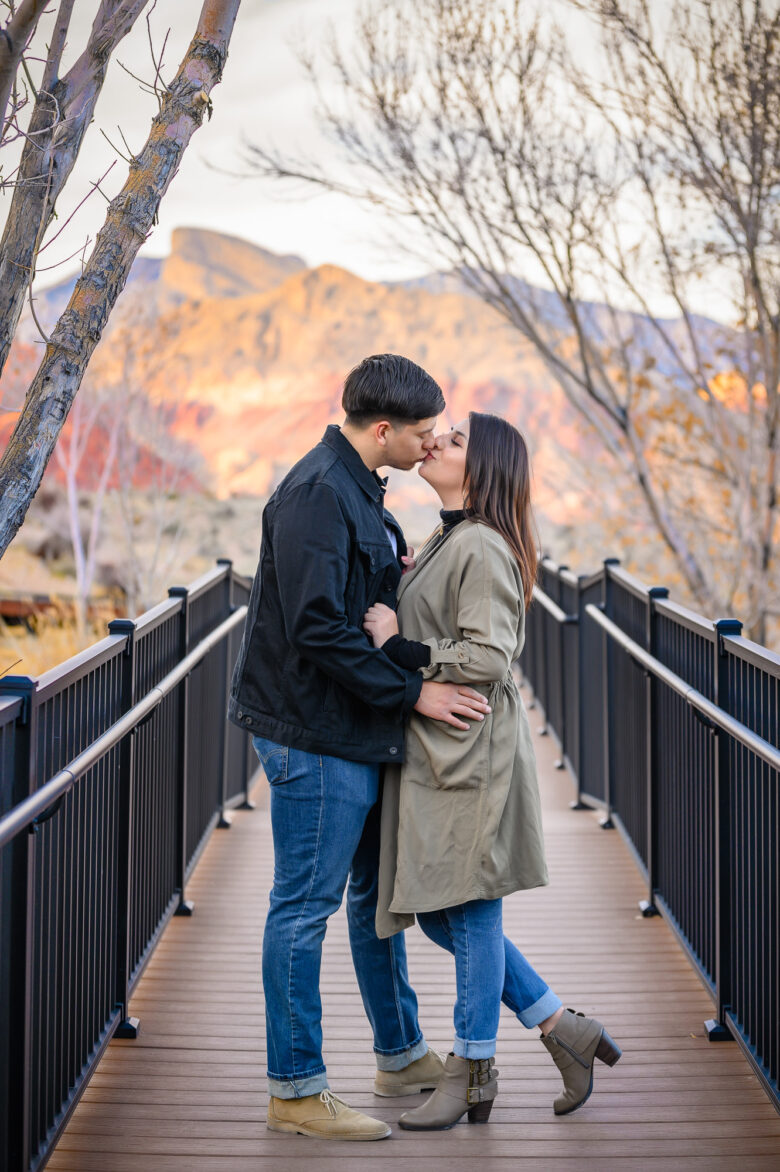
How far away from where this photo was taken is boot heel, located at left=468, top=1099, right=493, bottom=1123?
9.34 feet

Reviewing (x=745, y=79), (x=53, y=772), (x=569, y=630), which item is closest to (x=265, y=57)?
(x=745, y=79)

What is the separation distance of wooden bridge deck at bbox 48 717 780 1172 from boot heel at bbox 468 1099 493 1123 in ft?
0.09

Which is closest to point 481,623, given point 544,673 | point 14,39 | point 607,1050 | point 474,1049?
point 474,1049

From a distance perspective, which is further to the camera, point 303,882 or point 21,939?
point 303,882

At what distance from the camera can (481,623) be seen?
2.70 meters

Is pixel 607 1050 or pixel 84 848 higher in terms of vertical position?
pixel 84 848

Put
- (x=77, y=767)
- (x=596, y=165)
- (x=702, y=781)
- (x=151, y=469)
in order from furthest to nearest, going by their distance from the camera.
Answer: (x=151, y=469), (x=596, y=165), (x=702, y=781), (x=77, y=767)

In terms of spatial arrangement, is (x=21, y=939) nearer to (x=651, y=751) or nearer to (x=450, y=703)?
(x=450, y=703)

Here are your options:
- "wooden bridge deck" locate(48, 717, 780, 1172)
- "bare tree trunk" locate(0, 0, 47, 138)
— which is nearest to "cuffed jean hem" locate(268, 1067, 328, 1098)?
"wooden bridge deck" locate(48, 717, 780, 1172)

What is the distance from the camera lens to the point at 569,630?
707 cm

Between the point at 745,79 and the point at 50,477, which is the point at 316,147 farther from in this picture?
the point at 50,477

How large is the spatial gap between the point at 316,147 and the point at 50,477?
13.9m

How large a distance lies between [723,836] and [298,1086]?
1350 millimetres

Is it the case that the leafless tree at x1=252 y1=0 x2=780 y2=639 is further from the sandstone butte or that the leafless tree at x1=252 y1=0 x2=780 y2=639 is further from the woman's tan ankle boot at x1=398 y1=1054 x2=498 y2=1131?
the sandstone butte
